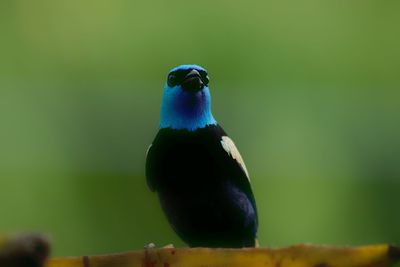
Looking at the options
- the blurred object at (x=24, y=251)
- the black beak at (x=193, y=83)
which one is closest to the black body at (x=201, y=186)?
the black beak at (x=193, y=83)

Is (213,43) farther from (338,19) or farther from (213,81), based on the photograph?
(338,19)

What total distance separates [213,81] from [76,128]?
1.04 metres

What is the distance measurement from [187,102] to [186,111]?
25mm

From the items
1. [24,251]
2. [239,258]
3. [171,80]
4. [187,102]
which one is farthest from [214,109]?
[24,251]

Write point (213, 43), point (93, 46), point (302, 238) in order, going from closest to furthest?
point (302, 238) < point (213, 43) < point (93, 46)

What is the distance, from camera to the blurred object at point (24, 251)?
0.87 meters

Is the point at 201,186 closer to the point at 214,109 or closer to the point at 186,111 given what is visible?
the point at 186,111

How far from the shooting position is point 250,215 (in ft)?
7.79

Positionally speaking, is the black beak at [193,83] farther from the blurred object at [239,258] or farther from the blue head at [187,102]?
the blurred object at [239,258]

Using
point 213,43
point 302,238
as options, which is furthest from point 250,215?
point 213,43

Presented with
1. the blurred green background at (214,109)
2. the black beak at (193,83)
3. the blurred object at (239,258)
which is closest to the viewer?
the blurred object at (239,258)

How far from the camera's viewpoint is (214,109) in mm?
4652

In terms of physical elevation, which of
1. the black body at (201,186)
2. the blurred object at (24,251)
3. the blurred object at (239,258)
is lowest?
the black body at (201,186)

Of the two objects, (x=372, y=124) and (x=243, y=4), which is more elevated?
(x=243, y=4)
